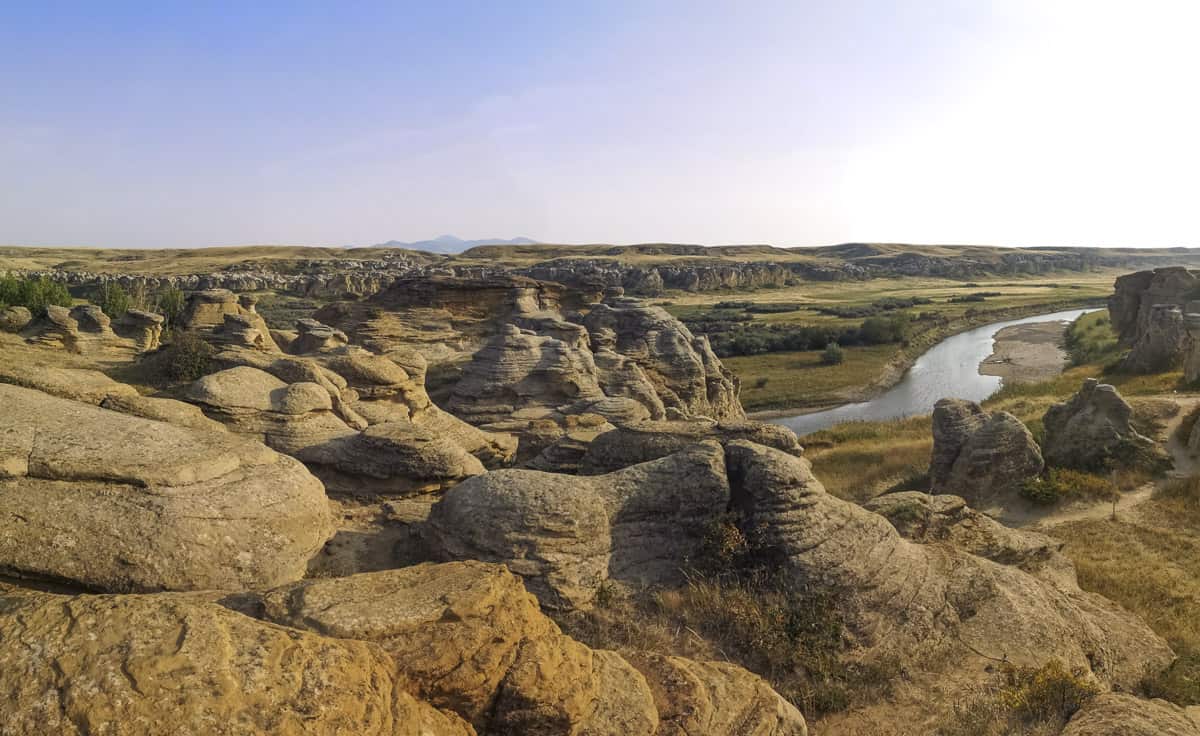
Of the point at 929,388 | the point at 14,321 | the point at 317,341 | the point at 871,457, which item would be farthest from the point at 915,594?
the point at 929,388

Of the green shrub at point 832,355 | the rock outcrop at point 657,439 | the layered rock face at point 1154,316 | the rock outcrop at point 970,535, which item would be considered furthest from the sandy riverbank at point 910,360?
the rock outcrop at point 970,535

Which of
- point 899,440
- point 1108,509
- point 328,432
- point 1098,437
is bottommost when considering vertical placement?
point 899,440

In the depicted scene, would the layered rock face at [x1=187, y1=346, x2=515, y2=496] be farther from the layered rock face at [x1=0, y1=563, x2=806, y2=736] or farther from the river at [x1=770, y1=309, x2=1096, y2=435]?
the river at [x1=770, y1=309, x2=1096, y2=435]

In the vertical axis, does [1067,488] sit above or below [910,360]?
above

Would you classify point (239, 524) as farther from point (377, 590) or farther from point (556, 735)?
point (556, 735)

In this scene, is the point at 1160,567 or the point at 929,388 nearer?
the point at 1160,567

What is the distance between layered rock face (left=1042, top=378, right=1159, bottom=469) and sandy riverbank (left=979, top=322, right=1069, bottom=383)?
101 ft

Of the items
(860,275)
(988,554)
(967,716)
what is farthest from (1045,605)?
(860,275)

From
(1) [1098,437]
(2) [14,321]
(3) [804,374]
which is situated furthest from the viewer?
(3) [804,374]

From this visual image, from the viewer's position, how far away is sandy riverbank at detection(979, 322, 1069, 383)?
2183 inches

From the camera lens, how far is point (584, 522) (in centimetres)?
993

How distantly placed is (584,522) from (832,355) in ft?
183

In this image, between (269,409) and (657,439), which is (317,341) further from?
(657,439)

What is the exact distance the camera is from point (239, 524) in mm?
8406
